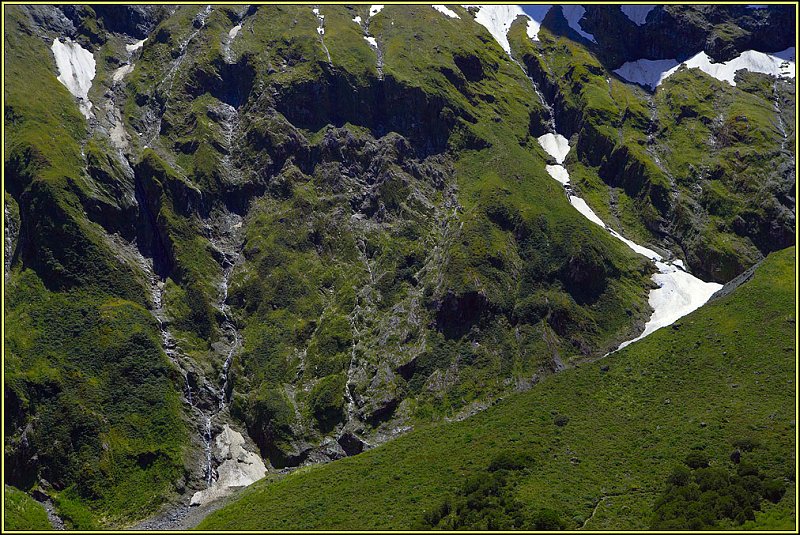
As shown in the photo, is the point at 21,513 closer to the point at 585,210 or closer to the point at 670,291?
the point at 670,291

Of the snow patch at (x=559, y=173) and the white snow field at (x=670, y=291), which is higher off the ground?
the snow patch at (x=559, y=173)

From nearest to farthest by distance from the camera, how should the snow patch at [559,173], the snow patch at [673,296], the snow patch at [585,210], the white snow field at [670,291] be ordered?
1. the snow patch at [673,296]
2. the white snow field at [670,291]
3. the snow patch at [585,210]
4. the snow patch at [559,173]

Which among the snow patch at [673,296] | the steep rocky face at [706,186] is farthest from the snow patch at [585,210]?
the snow patch at [673,296]

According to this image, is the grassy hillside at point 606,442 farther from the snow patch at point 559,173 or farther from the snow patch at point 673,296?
the snow patch at point 559,173

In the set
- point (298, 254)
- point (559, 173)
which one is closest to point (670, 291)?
point (559, 173)

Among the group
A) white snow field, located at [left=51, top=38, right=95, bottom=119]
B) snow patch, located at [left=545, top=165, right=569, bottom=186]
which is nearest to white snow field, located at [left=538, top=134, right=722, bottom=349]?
snow patch, located at [left=545, top=165, right=569, bottom=186]

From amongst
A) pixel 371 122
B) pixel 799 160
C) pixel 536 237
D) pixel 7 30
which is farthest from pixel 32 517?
pixel 799 160
